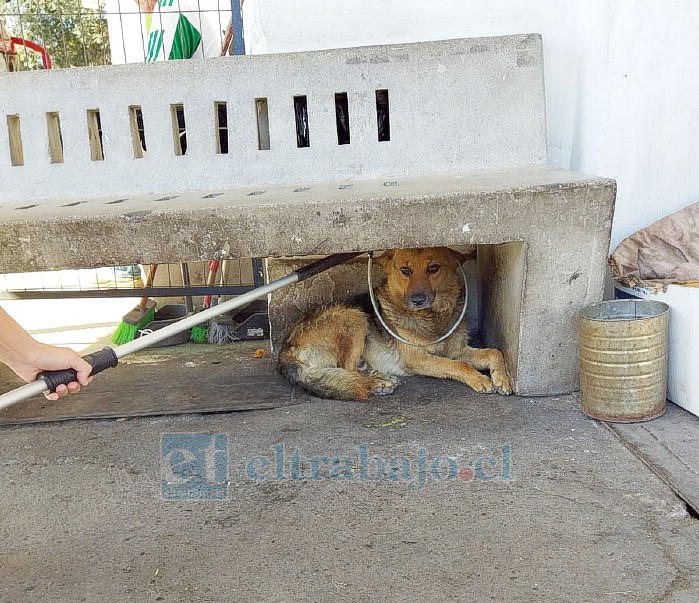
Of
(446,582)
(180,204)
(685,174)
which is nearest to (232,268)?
(180,204)

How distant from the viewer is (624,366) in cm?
344

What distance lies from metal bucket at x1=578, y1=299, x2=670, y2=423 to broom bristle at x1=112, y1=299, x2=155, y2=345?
3674mm

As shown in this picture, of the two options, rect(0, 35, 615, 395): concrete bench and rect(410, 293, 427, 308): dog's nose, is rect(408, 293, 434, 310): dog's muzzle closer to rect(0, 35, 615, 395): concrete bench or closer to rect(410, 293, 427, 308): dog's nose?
rect(410, 293, 427, 308): dog's nose

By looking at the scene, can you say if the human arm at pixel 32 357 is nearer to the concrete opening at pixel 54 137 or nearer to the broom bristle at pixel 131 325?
the concrete opening at pixel 54 137

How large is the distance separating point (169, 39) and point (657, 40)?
5191 mm

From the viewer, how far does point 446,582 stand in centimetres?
231

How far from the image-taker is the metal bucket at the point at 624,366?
→ 3.43m

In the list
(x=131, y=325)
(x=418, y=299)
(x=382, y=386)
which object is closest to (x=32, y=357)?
(x=382, y=386)

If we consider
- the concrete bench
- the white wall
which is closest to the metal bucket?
the concrete bench

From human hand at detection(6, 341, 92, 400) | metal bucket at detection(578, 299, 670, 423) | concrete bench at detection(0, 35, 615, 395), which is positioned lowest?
metal bucket at detection(578, 299, 670, 423)

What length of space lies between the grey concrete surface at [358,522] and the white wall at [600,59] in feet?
5.54

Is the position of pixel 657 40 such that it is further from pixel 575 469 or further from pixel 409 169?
pixel 575 469

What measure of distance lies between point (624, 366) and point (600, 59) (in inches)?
77.3

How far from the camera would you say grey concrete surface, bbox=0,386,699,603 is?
7.63 ft
